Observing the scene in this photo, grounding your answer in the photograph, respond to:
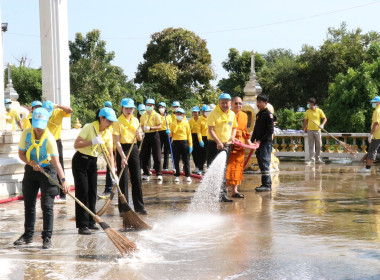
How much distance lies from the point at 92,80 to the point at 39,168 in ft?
85.7

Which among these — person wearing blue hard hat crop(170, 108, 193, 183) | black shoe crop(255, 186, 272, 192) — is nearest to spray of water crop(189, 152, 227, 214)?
black shoe crop(255, 186, 272, 192)

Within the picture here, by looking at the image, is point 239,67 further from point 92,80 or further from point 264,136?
point 264,136

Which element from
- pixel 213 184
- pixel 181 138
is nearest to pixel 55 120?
pixel 213 184

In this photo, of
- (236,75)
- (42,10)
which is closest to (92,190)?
(42,10)

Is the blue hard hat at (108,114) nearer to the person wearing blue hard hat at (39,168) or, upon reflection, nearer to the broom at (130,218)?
the broom at (130,218)

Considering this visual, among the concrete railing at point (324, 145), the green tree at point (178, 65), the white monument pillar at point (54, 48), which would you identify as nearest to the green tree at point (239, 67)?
the green tree at point (178, 65)

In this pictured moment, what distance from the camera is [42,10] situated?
38.7 ft

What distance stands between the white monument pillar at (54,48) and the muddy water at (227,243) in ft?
9.92

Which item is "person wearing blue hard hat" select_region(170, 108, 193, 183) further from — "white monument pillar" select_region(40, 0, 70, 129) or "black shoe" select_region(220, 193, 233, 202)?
"black shoe" select_region(220, 193, 233, 202)

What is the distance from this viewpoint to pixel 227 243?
6594 mm

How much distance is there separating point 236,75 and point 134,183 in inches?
1753

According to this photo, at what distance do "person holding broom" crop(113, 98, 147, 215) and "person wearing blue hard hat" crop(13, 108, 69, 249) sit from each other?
1865mm

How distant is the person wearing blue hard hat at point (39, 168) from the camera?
255 inches

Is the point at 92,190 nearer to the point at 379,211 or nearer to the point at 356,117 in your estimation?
the point at 379,211
